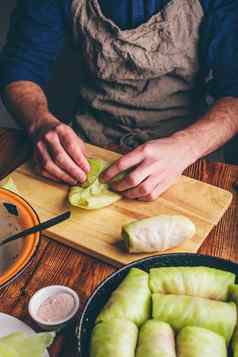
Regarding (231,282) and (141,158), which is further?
(141,158)

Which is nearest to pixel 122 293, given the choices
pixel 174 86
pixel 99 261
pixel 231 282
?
pixel 231 282

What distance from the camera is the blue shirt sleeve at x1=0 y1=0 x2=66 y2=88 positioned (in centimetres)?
164

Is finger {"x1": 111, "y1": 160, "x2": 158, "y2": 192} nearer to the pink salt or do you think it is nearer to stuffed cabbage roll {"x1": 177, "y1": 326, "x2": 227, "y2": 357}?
the pink salt

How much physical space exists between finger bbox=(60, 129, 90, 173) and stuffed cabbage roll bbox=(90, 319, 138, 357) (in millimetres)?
601

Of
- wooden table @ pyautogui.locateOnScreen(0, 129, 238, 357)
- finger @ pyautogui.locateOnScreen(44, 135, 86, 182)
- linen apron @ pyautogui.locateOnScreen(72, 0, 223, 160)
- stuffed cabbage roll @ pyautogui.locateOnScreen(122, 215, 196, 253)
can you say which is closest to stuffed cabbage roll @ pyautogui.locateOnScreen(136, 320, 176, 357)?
wooden table @ pyautogui.locateOnScreen(0, 129, 238, 357)

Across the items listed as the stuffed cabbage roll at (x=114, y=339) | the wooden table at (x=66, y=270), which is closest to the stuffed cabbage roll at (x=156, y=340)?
the stuffed cabbage roll at (x=114, y=339)

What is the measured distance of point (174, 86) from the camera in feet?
5.27

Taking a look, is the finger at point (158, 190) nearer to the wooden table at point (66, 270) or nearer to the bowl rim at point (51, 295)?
the wooden table at point (66, 270)

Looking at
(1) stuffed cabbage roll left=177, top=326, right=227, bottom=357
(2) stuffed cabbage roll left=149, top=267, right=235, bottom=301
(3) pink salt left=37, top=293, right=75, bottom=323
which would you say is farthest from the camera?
(3) pink salt left=37, top=293, right=75, bottom=323

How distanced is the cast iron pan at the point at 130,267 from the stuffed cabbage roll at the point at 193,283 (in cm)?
3

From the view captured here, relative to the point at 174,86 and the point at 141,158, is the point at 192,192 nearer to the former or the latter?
the point at 141,158

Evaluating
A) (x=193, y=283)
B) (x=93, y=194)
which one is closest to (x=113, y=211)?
(x=93, y=194)

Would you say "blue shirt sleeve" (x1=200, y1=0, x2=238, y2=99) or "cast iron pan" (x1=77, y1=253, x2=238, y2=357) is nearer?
"cast iron pan" (x1=77, y1=253, x2=238, y2=357)

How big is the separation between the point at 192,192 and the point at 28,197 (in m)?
0.39
